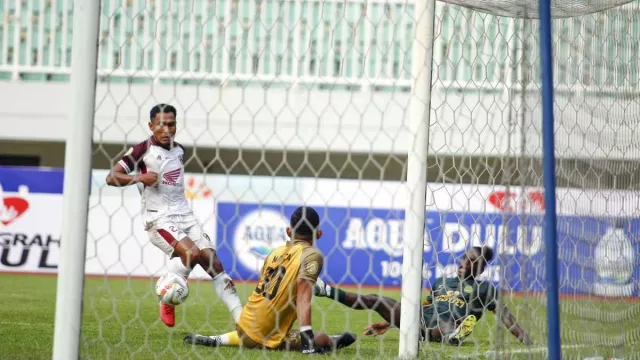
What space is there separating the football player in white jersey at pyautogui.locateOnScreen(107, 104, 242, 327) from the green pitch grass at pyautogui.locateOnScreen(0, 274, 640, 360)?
354 millimetres

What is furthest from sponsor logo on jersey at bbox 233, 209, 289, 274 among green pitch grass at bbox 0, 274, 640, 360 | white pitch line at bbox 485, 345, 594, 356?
white pitch line at bbox 485, 345, 594, 356

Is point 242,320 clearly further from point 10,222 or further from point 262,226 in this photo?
point 10,222

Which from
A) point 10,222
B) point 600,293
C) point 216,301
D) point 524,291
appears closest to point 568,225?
point 600,293

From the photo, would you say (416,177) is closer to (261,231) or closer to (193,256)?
(193,256)

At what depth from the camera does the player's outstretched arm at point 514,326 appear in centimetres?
325

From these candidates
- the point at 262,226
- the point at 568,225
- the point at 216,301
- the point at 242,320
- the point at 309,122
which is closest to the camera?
the point at 568,225

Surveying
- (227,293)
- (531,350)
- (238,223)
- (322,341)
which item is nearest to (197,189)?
(238,223)

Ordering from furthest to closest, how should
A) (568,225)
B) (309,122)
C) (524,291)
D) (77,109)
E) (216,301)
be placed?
(309,122) → (216,301) → (568,225) → (524,291) → (77,109)

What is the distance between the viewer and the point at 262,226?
10.2m

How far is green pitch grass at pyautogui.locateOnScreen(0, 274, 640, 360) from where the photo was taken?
3473 millimetres

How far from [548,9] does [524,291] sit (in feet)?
3.36

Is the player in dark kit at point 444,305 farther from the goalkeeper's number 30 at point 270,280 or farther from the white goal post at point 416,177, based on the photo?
the white goal post at point 416,177

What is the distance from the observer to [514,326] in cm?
343

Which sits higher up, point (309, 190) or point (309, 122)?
A: point (309, 122)
